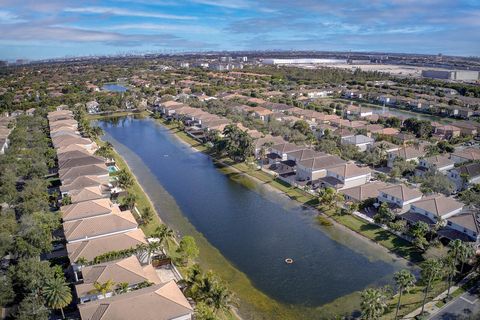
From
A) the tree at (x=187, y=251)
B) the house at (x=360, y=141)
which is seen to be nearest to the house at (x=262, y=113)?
the house at (x=360, y=141)

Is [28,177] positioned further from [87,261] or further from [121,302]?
[121,302]

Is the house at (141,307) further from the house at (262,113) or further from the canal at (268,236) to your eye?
the house at (262,113)

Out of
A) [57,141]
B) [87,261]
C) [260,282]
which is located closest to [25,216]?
[87,261]

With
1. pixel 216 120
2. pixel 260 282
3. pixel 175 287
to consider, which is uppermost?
pixel 216 120

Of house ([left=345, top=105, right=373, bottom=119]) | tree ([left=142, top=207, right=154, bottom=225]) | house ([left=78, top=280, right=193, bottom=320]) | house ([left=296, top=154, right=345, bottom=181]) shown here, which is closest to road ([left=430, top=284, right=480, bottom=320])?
house ([left=78, top=280, right=193, bottom=320])

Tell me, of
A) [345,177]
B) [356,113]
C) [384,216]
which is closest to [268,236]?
[384,216]

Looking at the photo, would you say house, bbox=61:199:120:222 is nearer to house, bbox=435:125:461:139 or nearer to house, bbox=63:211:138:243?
A: house, bbox=63:211:138:243
